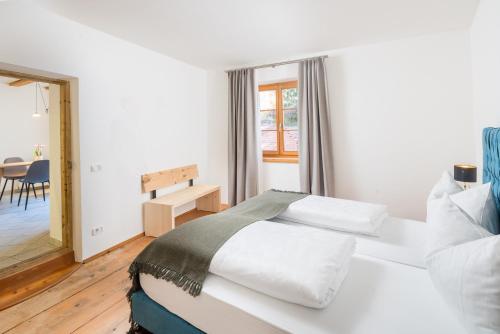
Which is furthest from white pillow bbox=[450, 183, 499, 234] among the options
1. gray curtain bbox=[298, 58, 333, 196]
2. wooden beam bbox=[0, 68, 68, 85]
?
wooden beam bbox=[0, 68, 68, 85]

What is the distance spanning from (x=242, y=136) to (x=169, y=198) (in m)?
1.43

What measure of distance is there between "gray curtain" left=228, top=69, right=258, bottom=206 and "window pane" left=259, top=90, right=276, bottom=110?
316 millimetres

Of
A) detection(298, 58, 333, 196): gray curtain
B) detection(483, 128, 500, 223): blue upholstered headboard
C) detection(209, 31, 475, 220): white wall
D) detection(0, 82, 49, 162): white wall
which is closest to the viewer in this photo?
detection(483, 128, 500, 223): blue upholstered headboard

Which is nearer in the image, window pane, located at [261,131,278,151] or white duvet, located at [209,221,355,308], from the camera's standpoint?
white duvet, located at [209,221,355,308]

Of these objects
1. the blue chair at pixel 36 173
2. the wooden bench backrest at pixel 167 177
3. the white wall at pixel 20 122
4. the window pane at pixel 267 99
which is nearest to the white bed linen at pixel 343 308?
the wooden bench backrest at pixel 167 177

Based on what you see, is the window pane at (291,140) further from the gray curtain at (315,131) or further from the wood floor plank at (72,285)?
the wood floor plank at (72,285)

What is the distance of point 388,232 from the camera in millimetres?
1900

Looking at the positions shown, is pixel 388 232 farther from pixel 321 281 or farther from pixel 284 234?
pixel 321 281

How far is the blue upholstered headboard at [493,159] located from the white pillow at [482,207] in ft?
0.33

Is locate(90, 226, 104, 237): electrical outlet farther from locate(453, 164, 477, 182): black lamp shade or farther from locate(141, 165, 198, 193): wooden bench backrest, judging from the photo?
locate(453, 164, 477, 182): black lamp shade

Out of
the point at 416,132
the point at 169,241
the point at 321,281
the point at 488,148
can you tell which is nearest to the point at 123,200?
the point at 169,241

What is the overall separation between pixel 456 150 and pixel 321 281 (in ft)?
9.39

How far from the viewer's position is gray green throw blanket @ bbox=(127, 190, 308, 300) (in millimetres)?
1331

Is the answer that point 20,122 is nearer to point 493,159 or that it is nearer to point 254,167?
point 254,167
